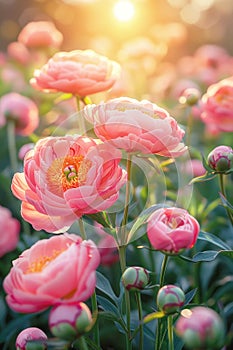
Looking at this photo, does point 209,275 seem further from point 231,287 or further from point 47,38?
point 47,38

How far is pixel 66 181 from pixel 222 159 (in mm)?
243

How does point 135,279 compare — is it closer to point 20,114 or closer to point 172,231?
point 172,231

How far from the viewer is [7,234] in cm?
134

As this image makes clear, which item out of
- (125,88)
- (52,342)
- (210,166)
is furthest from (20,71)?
(52,342)

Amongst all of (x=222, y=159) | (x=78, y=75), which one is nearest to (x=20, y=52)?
(x=78, y=75)

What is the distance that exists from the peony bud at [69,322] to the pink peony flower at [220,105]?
726 millimetres

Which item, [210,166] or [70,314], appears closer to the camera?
[70,314]

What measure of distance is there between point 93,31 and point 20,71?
6.37 ft

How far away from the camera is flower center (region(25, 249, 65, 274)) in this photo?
0.75 meters

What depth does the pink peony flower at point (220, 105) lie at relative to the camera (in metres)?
1.29

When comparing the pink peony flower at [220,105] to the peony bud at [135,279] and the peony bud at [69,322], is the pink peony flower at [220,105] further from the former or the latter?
the peony bud at [69,322]

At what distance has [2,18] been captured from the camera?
17.5 ft

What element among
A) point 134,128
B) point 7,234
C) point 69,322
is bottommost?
point 7,234

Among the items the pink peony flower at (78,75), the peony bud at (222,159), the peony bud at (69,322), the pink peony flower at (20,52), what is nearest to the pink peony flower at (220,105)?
the pink peony flower at (78,75)
